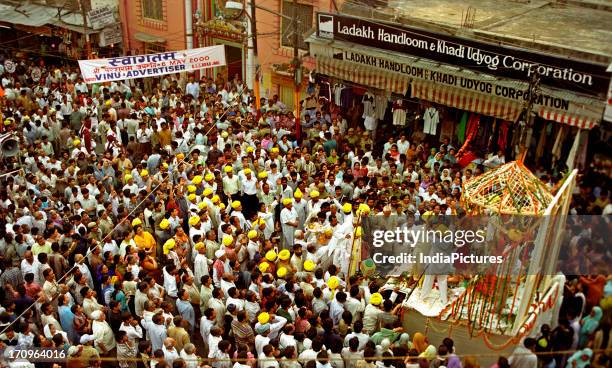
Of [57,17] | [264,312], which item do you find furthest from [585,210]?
[57,17]

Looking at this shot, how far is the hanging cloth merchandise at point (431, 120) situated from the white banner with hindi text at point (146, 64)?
5136 mm

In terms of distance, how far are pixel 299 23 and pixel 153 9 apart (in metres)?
6.01

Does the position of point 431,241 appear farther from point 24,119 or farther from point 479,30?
point 24,119

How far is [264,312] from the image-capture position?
949 cm

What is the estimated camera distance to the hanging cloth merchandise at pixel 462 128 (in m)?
15.7

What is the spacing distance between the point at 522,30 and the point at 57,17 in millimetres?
15566

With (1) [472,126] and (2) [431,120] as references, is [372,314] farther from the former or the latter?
(2) [431,120]

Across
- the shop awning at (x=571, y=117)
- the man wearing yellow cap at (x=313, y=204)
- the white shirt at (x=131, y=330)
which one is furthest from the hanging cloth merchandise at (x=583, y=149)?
the white shirt at (x=131, y=330)

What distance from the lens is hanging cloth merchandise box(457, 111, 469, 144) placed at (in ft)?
51.6

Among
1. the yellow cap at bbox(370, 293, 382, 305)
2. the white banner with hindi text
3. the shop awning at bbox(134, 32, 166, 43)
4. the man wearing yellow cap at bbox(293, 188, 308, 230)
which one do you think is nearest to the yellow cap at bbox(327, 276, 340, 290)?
the yellow cap at bbox(370, 293, 382, 305)

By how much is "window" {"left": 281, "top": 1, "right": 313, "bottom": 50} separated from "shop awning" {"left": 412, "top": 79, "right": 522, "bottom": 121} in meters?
4.43

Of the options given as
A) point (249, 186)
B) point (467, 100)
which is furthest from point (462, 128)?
point (249, 186)

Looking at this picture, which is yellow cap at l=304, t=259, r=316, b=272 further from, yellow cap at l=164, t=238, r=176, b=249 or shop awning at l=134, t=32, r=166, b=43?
shop awning at l=134, t=32, r=166, b=43

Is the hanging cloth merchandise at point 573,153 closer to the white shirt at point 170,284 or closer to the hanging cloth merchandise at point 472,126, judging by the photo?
the hanging cloth merchandise at point 472,126
